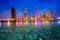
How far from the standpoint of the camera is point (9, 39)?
10523mm

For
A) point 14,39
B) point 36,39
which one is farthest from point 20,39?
point 36,39

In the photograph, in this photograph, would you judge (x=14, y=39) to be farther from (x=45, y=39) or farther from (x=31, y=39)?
(x=45, y=39)

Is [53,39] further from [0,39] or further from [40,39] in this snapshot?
[0,39]

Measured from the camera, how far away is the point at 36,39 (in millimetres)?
10328

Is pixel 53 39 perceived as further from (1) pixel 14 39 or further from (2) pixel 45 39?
(1) pixel 14 39

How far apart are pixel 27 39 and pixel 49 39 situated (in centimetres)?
146

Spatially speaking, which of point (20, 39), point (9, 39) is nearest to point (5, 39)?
point (9, 39)

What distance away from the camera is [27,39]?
33.0 feet

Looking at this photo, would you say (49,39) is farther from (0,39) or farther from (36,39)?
(0,39)

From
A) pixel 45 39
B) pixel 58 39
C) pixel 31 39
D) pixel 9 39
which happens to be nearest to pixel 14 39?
pixel 9 39

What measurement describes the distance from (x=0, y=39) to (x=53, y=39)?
3.47 meters

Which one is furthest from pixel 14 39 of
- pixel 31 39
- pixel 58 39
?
pixel 58 39

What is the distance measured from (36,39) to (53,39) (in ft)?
3.69

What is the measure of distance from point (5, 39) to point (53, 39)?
124 inches
